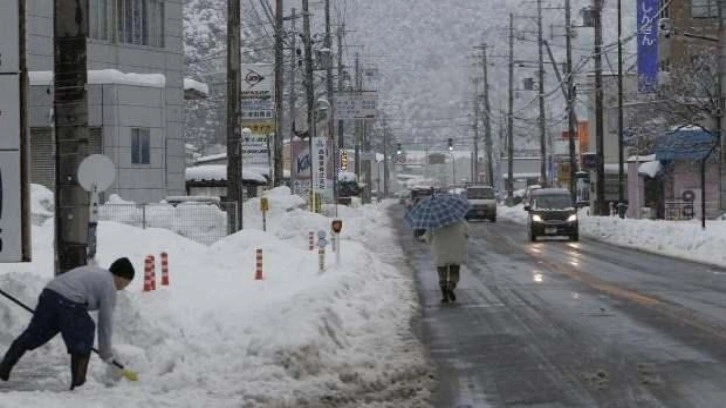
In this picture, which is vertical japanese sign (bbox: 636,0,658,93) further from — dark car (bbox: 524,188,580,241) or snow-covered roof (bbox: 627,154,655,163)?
dark car (bbox: 524,188,580,241)

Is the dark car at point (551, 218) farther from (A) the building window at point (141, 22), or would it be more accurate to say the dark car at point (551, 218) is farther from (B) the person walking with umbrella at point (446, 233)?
(B) the person walking with umbrella at point (446, 233)

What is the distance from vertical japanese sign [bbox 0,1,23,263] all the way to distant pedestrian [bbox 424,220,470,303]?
8.56 metres

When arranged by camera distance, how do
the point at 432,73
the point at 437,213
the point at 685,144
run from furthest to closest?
the point at 432,73 → the point at 685,144 → the point at 437,213

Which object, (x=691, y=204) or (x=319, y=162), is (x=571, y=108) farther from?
(x=319, y=162)

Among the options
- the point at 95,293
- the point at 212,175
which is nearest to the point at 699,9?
the point at 212,175

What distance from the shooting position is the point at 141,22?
42.3m

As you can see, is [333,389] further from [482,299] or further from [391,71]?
[391,71]

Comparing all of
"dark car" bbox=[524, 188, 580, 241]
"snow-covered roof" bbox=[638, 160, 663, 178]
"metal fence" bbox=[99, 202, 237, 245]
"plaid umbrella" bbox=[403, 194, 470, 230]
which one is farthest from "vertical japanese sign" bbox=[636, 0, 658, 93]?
"plaid umbrella" bbox=[403, 194, 470, 230]

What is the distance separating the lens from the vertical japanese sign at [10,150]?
9938mm

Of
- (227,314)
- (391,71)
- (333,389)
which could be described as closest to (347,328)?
(227,314)

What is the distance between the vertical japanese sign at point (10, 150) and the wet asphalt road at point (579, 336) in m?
4.40

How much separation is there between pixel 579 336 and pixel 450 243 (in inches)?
187

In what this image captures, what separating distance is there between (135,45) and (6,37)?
32.6m

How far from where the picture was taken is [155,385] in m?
9.01
